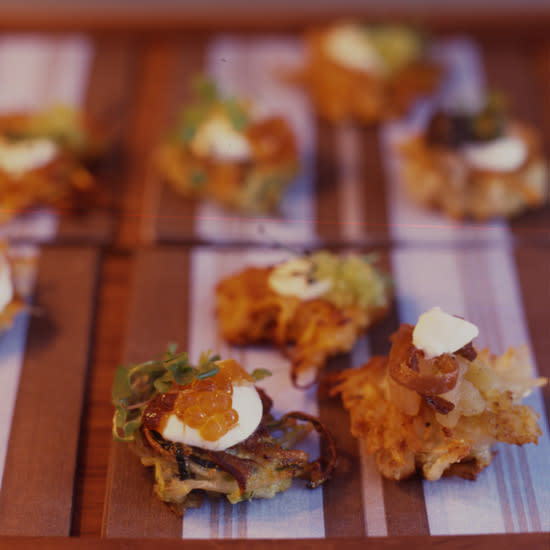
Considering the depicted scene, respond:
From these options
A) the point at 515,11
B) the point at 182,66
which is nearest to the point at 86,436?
the point at 182,66

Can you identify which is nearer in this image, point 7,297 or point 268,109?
point 7,297

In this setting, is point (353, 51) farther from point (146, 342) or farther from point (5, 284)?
point (5, 284)

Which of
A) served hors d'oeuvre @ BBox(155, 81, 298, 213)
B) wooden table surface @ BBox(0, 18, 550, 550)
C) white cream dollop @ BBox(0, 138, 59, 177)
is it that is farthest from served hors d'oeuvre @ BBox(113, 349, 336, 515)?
white cream dollop @ BBox(0, 138, 59, 177)

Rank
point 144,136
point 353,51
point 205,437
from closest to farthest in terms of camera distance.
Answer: point 205,437 → point 144,136 → point 353,51

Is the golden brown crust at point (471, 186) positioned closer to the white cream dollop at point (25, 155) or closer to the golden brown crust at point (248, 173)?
the golden brown crust at point (248, 173)

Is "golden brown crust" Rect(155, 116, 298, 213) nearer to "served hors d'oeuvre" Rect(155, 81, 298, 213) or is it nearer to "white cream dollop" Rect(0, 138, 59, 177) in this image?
"served hors d'oeuvre" Rect(155, 81, 298, 213)

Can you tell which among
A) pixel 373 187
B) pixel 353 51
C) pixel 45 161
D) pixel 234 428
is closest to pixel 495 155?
pixel 373 187
